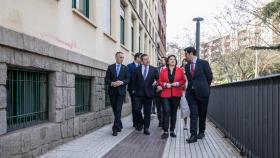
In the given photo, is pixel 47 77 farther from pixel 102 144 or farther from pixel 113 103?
pixel 113 103

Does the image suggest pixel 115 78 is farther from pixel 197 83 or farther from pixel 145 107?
pixel 197 83

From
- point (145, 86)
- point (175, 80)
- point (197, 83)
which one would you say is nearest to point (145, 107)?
point (145, 86)

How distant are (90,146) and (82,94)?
2.81 metres

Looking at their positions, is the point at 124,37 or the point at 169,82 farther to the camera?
the point at 124,37

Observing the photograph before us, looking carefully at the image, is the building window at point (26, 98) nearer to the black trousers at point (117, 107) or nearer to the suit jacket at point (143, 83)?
the black trousers at point (117, 107)

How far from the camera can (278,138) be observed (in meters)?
5.18

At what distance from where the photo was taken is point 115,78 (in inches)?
412

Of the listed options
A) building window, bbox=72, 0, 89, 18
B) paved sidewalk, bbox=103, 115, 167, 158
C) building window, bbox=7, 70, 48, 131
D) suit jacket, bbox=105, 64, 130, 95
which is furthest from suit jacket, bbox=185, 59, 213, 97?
building window, bbox=72, 0, 89, 18

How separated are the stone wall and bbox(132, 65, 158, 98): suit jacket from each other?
1.26m

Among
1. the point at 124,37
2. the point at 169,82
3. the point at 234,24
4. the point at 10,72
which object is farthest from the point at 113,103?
the point at 234,24

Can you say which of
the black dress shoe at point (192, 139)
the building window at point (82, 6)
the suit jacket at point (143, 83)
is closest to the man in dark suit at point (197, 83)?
the black dress shoe at point (192, 139)

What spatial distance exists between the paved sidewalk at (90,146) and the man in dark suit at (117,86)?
0.42 meters

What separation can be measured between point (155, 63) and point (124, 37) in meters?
22.9

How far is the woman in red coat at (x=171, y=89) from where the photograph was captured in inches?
389
